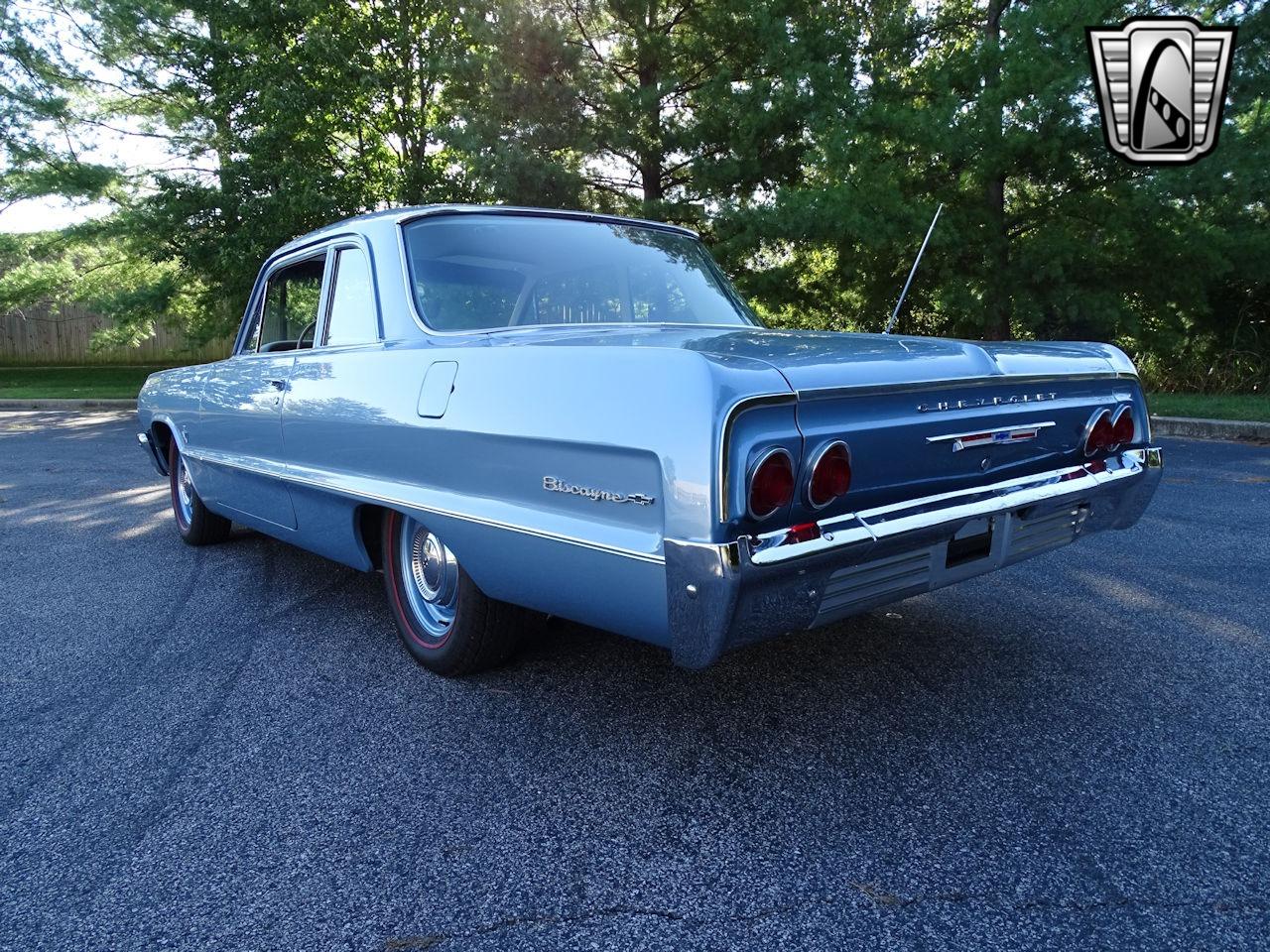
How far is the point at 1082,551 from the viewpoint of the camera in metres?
4.84

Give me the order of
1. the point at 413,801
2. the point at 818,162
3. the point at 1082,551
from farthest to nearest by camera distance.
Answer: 1. the point at 818,162
2. the point at 1082,551
3. the point at 413,801

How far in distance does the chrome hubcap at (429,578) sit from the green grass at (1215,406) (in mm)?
9776

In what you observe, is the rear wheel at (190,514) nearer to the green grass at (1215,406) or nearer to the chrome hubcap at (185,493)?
the chrome hubcap at (185,493)

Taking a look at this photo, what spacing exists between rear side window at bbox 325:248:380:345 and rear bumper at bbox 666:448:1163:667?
1821 mm

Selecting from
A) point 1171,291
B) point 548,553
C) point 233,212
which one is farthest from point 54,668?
point 233,212

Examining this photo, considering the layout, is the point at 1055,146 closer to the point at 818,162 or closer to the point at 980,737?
the point at 818,162

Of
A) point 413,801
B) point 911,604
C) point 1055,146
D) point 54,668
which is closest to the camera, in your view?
point 413,801

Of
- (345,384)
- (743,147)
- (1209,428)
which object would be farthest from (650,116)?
(345,384)

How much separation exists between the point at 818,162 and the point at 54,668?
37.2ft

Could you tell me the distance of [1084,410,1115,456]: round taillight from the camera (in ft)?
10.0

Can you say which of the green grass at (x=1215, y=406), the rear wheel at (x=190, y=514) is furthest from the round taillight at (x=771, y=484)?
the green grass at (x=1215, y=406)

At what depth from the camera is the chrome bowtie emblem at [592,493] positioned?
2150 mm

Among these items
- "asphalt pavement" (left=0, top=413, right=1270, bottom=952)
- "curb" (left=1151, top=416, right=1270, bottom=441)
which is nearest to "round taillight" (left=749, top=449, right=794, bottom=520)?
"asphalt pavement" (left=0, top=413, right=1270, bottom=952)

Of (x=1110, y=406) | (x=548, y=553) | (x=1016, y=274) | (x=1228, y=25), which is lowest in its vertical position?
(x=548, y=553)
